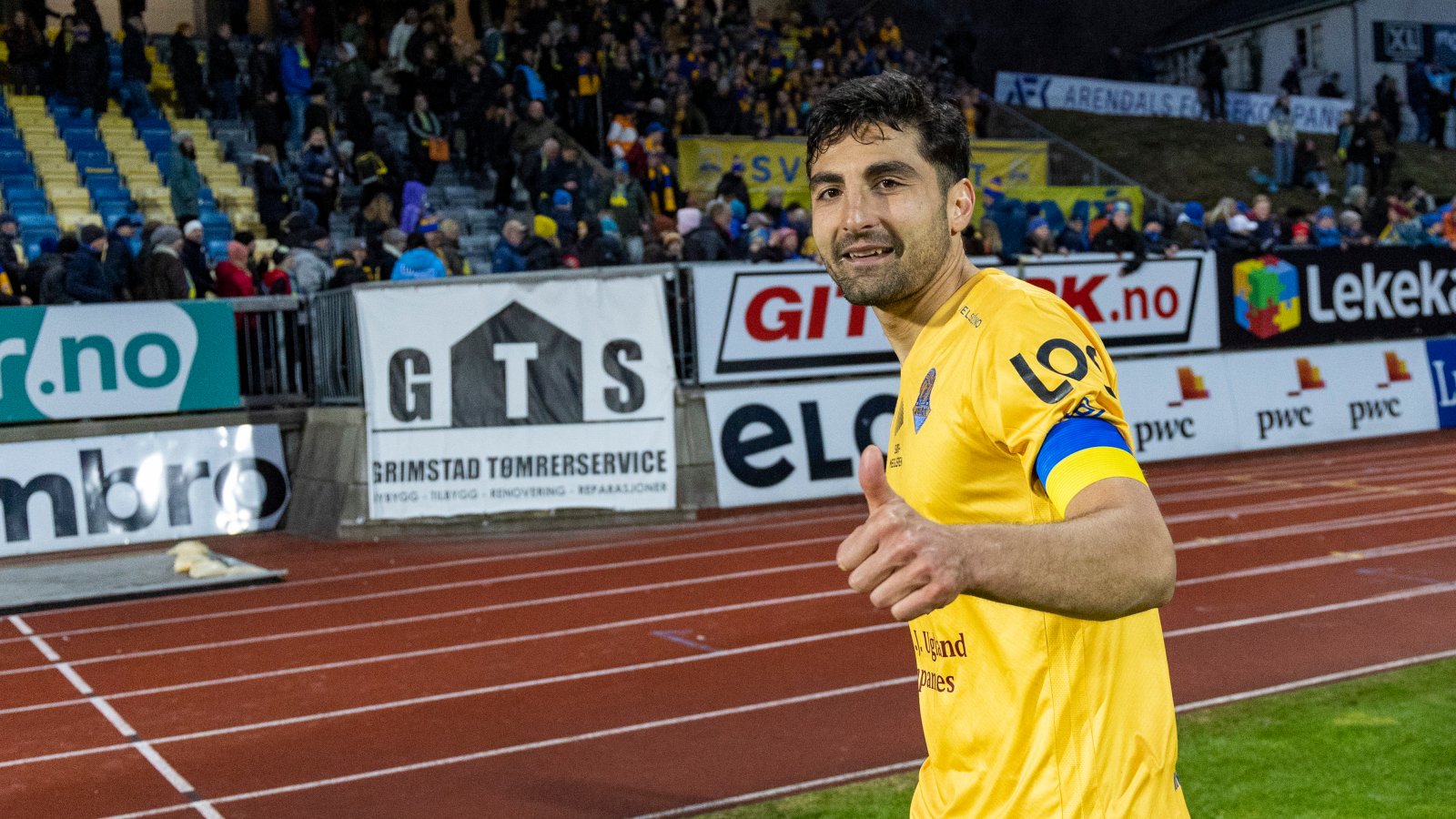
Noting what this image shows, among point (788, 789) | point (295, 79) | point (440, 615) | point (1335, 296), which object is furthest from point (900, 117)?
point (295, 79)

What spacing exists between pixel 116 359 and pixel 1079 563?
12.5m

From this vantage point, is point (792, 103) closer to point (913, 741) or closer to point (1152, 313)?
point (1152, 313)

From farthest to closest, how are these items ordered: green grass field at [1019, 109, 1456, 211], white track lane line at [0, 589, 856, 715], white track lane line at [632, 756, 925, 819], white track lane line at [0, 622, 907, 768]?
1. green grass field at [1019, 109, 1456, 211]
2. white track lane line at [0, 589, 856, 715]
3. white track lane line at [0, 622, 907, 768]
4. white track lane line at [632, 756, 925, 819]

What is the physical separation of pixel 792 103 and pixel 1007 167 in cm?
406

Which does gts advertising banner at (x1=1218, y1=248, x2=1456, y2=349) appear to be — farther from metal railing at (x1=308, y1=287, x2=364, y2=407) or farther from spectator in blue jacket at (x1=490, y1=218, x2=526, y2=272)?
metal railing at (x1=308, y1=287, x2=364, y2=407)

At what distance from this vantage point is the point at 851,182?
2.31 meters

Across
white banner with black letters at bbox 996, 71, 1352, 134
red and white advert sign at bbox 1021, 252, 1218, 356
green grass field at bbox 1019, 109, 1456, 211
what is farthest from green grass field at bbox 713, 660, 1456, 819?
white banner with black letters at bbox 996, 71, 1352, 134

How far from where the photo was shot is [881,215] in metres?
2.30

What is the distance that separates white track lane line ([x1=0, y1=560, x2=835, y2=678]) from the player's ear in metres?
7.14

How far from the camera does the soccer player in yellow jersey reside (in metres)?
1.79

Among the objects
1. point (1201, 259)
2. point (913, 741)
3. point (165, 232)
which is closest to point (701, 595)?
point (913, 741)

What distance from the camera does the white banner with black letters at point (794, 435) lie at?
13172 millimetres

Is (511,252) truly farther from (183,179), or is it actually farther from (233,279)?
(183,179)

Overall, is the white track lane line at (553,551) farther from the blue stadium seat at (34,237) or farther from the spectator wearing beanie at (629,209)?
Answer: the blue stadium seat at (34,237)
